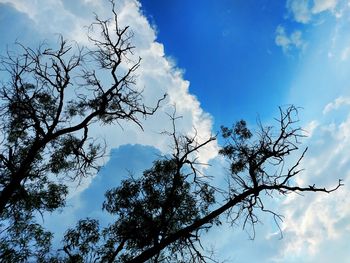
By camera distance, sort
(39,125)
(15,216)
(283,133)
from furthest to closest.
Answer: (15,216) → (39,125) → (283,133)

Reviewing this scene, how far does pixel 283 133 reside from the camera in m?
11.4

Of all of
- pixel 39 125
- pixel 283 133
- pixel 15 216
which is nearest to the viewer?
pixel 283 133

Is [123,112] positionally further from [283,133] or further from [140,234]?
[283,133]

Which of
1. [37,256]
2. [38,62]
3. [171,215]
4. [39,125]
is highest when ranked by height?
[38,62]

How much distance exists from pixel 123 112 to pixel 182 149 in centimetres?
307

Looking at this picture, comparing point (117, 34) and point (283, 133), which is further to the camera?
point (117, 34)

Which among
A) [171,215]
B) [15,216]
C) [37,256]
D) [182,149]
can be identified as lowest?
[37,256]

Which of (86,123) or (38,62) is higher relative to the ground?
(38,62)

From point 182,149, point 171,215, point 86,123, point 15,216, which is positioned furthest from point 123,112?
point 15,216

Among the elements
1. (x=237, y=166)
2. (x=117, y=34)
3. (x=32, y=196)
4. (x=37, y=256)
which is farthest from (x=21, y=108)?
(x=237, y=166)

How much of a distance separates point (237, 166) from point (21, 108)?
888cm

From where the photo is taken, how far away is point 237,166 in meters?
13.3

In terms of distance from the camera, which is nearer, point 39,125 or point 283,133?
point 283,133

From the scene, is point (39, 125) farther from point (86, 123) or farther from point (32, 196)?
point (32, 196)
